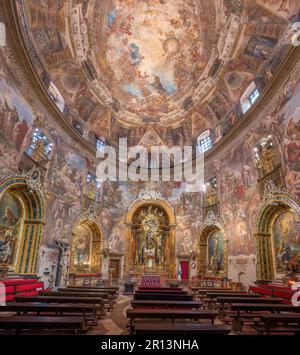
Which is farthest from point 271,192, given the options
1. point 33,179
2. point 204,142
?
point 33,179

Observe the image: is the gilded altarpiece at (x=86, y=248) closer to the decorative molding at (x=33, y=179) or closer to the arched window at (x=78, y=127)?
the decorative molding at (x=33, y=179)

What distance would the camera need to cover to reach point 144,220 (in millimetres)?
25078

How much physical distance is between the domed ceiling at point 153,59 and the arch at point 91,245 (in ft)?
26.9

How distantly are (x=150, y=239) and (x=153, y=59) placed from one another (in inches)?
749

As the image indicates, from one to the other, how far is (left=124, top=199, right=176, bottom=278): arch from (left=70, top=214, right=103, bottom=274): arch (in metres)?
2.96

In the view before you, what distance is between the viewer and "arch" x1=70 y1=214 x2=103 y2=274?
64.4 ft

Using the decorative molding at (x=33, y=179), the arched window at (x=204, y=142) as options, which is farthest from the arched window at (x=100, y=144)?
the arched window at (x=204, y=142)

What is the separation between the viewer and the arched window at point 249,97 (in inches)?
701

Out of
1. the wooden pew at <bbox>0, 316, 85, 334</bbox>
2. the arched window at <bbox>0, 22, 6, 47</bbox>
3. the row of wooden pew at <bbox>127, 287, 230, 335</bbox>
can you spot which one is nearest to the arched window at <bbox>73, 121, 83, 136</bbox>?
the arched window at <bbox>0, 22, 6, 47</bbox>

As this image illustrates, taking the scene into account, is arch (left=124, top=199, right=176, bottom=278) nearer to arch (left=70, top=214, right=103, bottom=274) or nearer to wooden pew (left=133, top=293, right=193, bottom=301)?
arch (left=70, top=214, right=103, bottom=274)

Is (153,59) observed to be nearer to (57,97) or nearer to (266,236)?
(57,97)

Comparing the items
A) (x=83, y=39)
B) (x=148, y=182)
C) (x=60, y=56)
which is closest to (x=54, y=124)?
(x=60, y=56)
